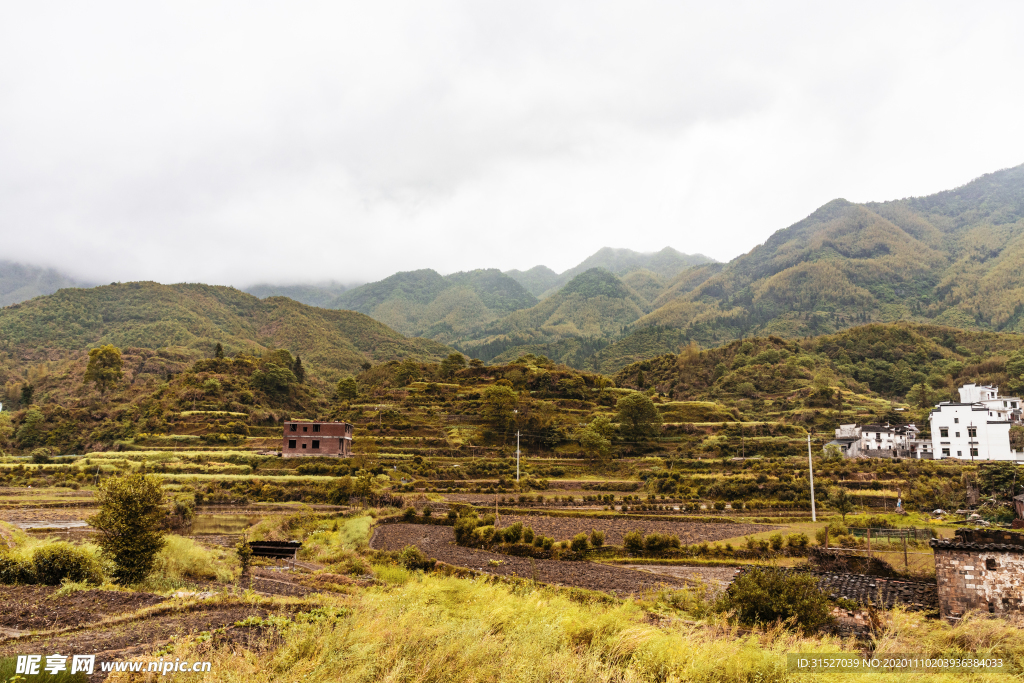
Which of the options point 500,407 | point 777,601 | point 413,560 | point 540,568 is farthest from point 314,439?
point 777,601

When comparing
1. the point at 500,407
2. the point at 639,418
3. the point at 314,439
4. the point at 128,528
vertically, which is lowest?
the point at 314,439

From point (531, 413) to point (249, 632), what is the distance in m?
61.3

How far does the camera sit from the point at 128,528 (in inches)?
650

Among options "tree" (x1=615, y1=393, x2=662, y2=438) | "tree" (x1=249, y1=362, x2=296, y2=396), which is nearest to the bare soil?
"tree" (x1=615, y1=393, x2=662, y2=438)

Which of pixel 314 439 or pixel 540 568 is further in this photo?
pixel 314 439

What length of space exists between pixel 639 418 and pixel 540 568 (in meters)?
46.4

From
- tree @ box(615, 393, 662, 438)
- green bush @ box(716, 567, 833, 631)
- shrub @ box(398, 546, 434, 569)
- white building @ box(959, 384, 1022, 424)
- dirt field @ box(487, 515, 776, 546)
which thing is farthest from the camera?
tree @ box(615, 393, 662, 438)

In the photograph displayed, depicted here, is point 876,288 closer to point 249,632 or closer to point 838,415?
point 838,415

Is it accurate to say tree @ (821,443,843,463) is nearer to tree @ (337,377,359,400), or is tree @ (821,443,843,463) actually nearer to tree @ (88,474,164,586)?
tree @ (88,474,164,586)

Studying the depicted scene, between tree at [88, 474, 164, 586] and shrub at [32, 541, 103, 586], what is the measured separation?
3.09ft

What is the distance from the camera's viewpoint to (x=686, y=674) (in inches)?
258

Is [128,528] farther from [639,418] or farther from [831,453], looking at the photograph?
[831,453]

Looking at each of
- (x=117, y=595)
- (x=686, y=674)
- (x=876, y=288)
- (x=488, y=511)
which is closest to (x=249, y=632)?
(x=117, y=595)

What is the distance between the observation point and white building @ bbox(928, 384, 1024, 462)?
55000 mm
